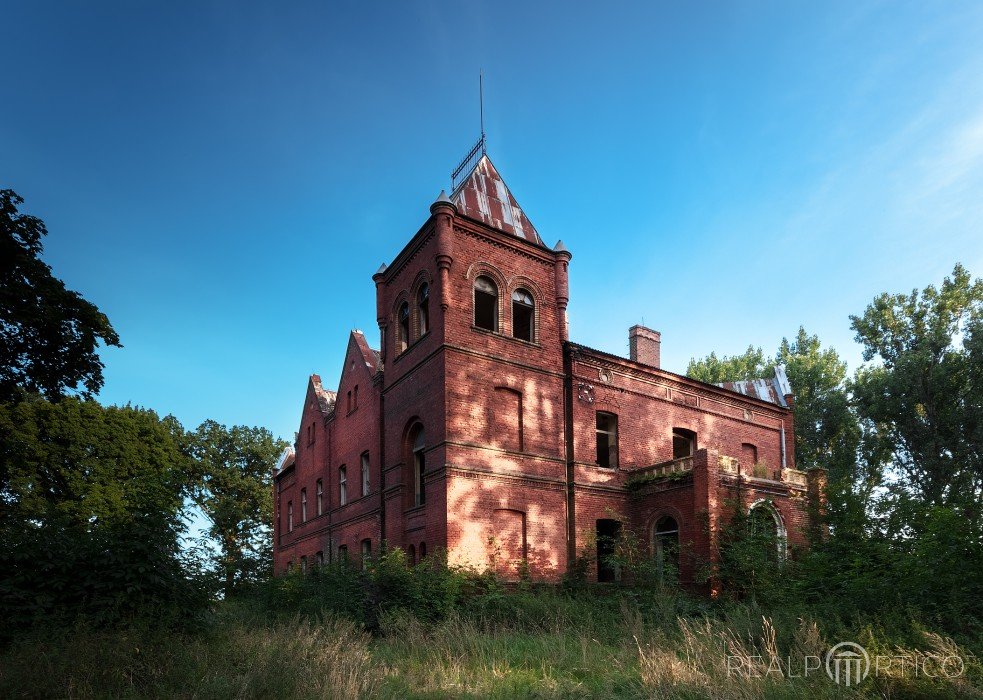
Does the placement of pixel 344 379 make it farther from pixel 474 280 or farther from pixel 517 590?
pixel 517 590

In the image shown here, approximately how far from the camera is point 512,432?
20406 mm

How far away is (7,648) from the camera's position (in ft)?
30.0

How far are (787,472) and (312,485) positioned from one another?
19.8 metres

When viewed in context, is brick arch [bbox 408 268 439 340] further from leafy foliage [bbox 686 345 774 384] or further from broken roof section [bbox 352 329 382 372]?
leafy foliage [bbox 686 345 774 384]

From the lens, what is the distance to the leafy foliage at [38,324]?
17.5 metres

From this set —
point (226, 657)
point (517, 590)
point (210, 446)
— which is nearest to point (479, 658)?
point (226, 657)

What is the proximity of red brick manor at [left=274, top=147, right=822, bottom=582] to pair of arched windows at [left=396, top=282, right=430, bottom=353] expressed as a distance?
0.12ft

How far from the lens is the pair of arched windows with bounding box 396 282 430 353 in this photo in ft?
70.1

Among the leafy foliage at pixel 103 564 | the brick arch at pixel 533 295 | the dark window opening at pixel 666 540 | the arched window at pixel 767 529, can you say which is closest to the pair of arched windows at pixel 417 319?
the brick arch at pixel 533 295

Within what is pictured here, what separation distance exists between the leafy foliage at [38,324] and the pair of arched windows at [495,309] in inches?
426

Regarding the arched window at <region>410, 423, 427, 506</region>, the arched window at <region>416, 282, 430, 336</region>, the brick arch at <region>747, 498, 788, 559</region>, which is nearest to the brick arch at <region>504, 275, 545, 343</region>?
the arched window at <region>416, 282, 430, 336</region>

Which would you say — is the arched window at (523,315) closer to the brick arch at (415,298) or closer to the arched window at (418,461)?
the brick arch at (415,298)

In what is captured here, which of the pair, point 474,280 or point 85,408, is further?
point 85,408

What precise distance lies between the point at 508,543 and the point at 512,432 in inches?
125
